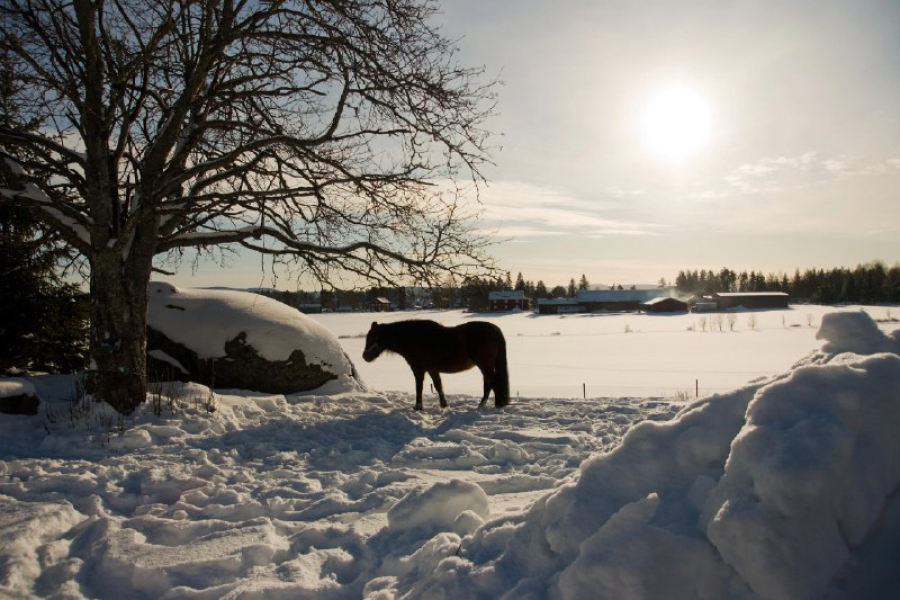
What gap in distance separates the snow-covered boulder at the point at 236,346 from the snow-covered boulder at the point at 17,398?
2.37m

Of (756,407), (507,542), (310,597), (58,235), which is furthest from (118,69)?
(756,407)

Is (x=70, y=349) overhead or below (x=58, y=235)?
below

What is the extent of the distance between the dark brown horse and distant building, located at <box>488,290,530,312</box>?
92.7 meters

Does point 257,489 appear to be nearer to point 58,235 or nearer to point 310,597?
point 310,597

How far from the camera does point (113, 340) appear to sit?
23.2ft

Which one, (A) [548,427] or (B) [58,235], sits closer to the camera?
(A) [548,427]

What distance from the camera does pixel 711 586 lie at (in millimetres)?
2146

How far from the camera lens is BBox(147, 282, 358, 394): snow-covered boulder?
9.81 m

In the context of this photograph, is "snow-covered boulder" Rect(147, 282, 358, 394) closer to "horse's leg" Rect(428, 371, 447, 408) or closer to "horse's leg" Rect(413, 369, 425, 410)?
"horse's leg" Rect(413, 369, 425, 410)

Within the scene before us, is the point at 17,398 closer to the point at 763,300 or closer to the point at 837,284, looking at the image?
the point at 763,300

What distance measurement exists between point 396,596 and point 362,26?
24.0 ft

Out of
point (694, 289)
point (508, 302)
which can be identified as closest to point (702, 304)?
point (508, 302)

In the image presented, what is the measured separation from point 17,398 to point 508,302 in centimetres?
10353

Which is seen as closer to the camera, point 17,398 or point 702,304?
point 17,398
